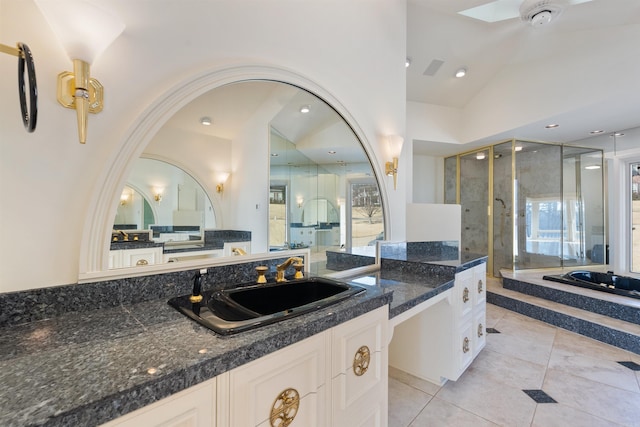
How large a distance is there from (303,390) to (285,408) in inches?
3.0

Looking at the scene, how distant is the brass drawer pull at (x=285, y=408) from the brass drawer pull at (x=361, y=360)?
310 millimetres

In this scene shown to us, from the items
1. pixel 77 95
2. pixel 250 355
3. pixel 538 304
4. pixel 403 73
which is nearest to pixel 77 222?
pixel 77 95

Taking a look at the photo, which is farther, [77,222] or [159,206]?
[159,206]

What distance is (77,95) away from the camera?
3.03 feet

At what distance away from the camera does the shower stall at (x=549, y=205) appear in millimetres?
4641

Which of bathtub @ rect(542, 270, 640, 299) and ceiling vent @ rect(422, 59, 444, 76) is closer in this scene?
bathtub @ rect(542, 270, 640, 299)

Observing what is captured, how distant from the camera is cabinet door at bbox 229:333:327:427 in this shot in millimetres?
755

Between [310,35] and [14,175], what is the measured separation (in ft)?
5.30

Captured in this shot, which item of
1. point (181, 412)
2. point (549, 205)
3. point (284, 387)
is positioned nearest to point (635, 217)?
point (549, 205)

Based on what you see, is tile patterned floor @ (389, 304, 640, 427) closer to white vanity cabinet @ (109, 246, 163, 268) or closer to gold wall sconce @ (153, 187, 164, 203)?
white vanity cabinet @ (109, 246, 163, 268)

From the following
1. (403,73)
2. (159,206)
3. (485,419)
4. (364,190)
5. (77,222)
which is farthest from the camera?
(403,73)

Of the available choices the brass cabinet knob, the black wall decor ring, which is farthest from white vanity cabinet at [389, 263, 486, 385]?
the black wall decor ring

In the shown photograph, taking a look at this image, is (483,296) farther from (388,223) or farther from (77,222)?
(77,222)

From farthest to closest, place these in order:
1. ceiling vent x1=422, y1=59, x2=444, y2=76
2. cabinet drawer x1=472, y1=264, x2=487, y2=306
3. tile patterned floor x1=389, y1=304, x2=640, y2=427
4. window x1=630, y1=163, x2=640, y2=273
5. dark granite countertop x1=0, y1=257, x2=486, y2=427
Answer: window x1=630, y1=163, x2=640, y2=273 → ceiling vent x1=422, y1=59, x2=444, y2=76 → cabinet drawer x1=472, y1=264, x2=487, y2=306 → tile patterned floor x1=389, y1=304, x2=640, y2=427 → dark granite countertop x1=0, y1=257, x2=486, y2=427
